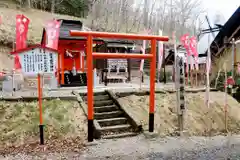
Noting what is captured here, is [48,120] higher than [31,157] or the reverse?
higher

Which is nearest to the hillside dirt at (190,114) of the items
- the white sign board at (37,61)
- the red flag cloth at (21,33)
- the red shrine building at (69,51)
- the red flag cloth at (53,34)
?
the white sign board at (37,61)

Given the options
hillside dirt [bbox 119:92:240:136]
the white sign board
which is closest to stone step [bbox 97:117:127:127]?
hillside dirt [bbox 119:92:240:136]

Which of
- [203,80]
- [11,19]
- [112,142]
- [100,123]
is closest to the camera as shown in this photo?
Result: [112,142]

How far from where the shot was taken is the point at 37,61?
5.73 m

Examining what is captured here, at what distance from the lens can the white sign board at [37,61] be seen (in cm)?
566

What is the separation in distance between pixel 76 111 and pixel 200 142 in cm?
350

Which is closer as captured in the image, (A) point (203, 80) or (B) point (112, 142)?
(B) point (112, 142)

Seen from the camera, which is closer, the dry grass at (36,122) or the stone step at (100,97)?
the dry grass at (36,122)

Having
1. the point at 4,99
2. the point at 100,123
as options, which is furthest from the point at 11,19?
the point at 100,123

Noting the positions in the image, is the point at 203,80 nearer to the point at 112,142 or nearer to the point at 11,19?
the point at 112,142

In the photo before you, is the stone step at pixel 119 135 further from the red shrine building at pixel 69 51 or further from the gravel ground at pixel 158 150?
the red shrine building at pixel 69 51

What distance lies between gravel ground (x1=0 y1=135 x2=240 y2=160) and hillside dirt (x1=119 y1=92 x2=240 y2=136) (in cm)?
65

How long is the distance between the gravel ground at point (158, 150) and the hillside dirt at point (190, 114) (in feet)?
2.13

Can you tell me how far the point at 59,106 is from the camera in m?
7.20
